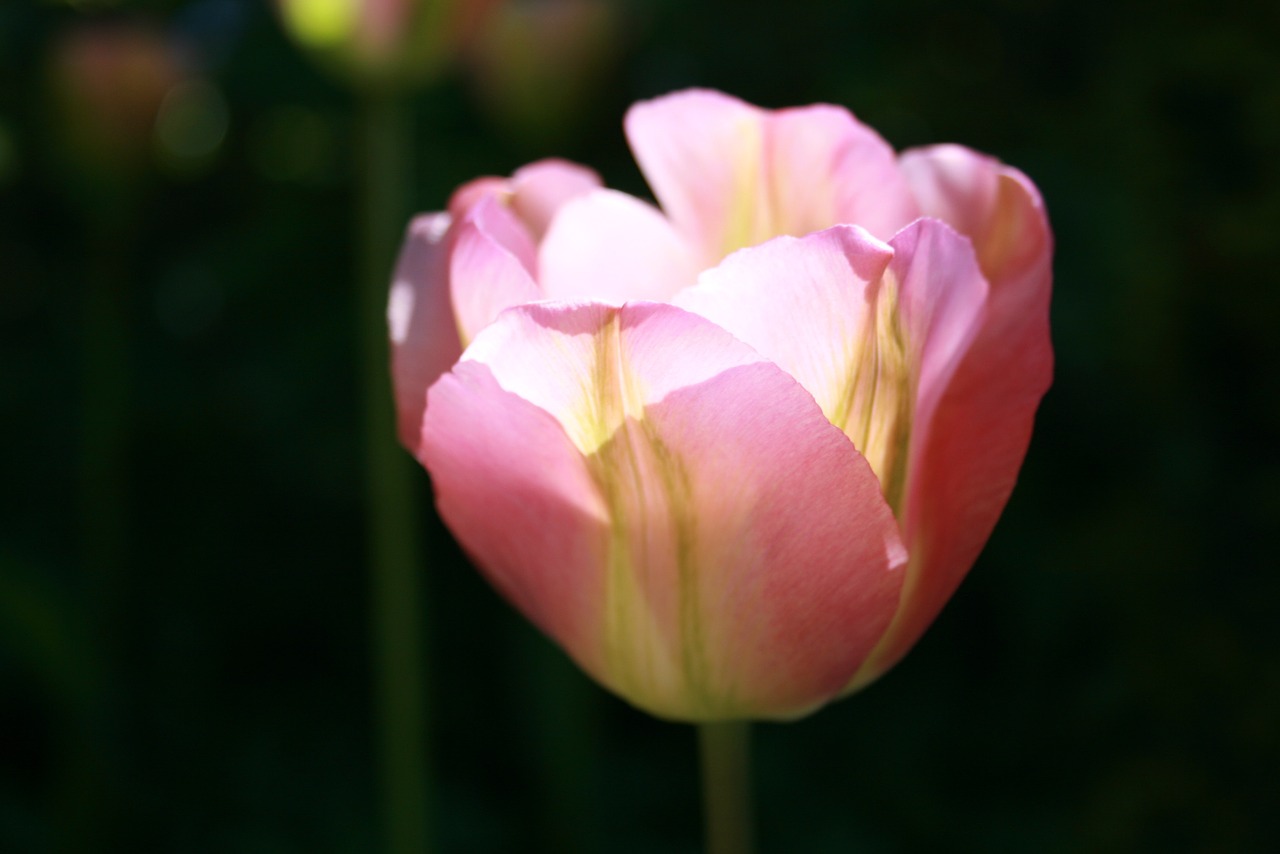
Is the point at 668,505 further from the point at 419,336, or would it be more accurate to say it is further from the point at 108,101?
the point at 108,101

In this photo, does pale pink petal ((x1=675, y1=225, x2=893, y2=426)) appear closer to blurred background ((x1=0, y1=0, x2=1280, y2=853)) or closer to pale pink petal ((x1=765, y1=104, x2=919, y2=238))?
pale pink petal ((x1=765, y1=104, x2=919, y2=238))

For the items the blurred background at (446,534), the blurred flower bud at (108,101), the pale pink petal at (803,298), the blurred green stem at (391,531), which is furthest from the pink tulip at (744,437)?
the blurred flower bud at (108,101)

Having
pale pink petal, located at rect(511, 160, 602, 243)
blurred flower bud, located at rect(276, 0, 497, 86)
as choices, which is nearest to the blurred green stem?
blurred flower bud, located at rect(276, 0, 497, 86)

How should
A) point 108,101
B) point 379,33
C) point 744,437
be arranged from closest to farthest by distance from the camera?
point 744,437 → point 379,33 → point 108,101

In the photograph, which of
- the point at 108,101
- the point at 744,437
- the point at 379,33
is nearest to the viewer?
the point at 744,437

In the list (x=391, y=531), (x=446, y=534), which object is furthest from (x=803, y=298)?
(x=446, y=534)

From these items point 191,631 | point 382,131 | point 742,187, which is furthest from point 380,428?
point 191,631
